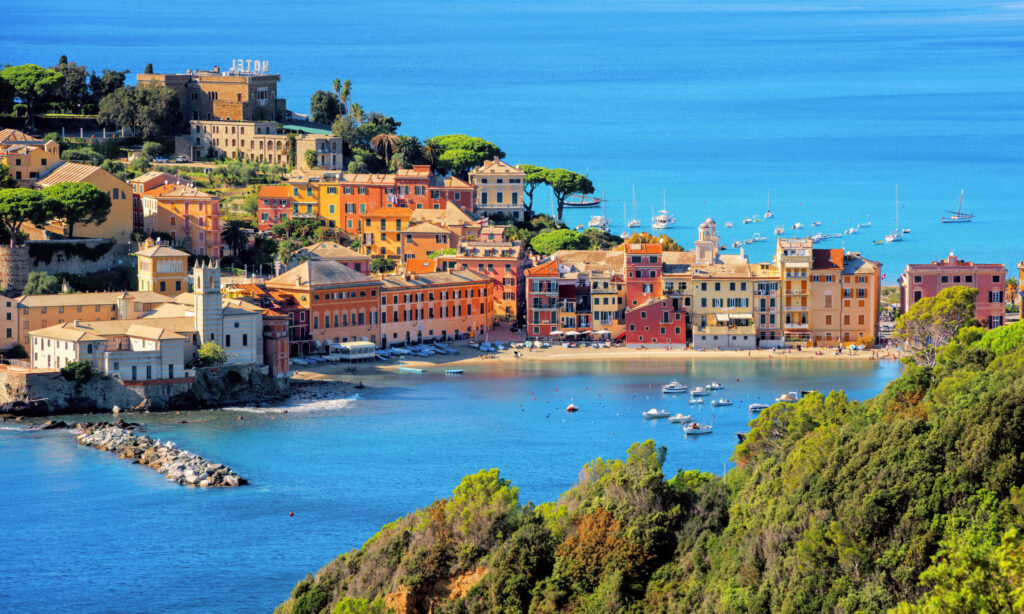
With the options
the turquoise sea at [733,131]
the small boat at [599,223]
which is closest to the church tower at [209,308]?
the turquoise sea at [733,131]

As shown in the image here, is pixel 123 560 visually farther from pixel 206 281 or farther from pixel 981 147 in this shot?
pixel 981 147

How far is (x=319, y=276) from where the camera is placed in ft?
199

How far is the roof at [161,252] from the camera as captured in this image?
5925 centimetres

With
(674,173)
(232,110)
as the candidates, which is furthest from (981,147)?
(232,110)

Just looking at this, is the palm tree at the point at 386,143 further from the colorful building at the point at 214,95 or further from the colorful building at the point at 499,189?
the colorful building at the point at 214,95

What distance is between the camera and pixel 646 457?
107 feet

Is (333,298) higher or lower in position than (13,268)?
lower

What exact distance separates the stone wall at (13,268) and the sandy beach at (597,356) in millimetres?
9894

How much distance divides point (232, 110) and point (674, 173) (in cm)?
4345

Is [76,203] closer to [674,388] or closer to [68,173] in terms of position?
[68,173]

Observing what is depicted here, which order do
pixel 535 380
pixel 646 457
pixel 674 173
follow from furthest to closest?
pixel 674 173 → pixel 535 380 → pixel 646 457

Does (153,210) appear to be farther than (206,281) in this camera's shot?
Yes

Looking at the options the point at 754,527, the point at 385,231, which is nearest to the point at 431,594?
the point at 754,527

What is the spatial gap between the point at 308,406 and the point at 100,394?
5.52 m
